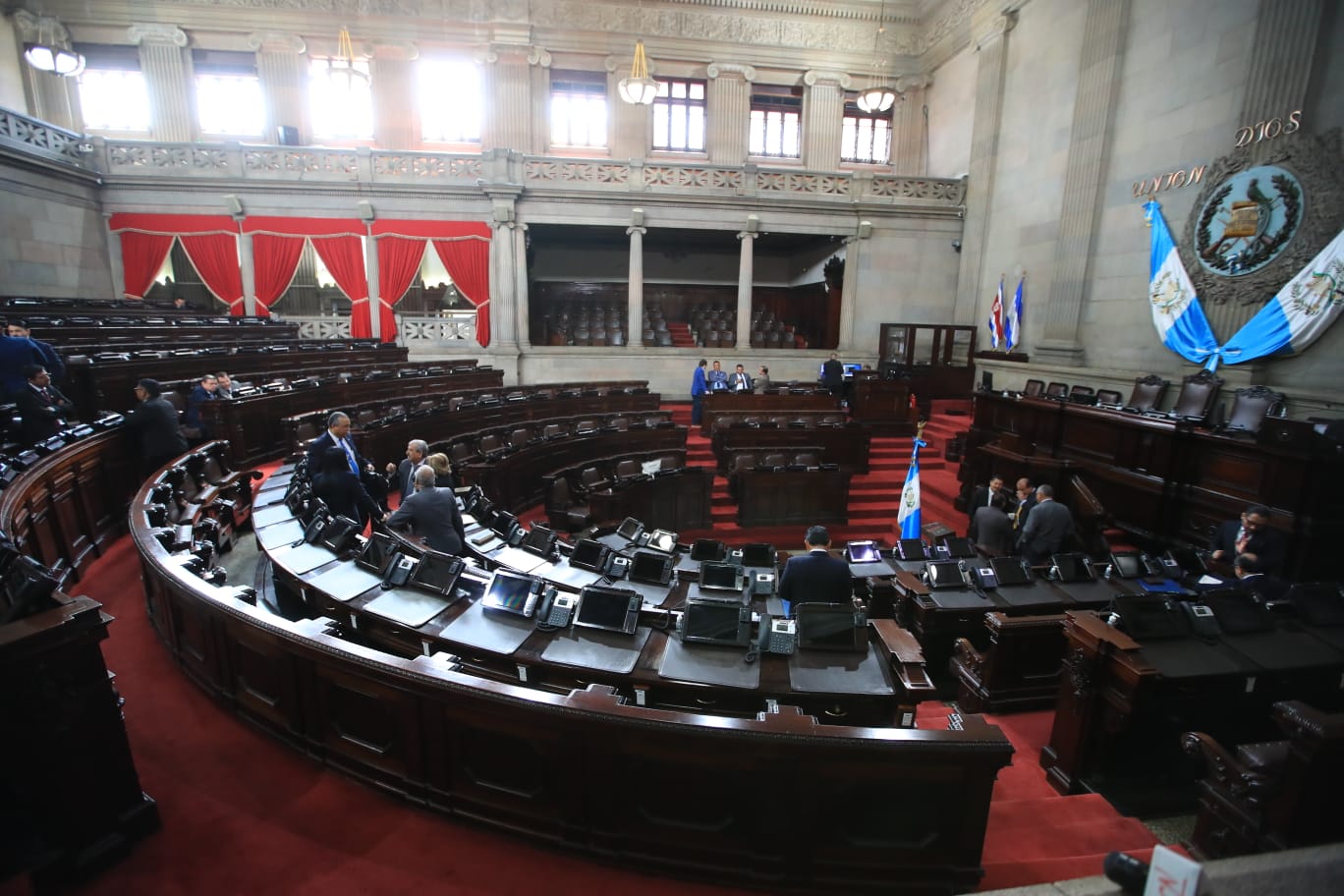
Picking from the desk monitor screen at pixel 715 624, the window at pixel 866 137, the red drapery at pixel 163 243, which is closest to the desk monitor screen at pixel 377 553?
the desk monitor screen at pixel 715 624

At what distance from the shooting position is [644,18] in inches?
616

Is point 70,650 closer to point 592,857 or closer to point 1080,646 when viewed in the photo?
point 592,857

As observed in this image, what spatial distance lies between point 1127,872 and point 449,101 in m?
18.7

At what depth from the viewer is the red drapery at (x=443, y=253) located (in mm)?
13398

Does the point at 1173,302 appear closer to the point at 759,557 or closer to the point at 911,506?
the point at 911,506

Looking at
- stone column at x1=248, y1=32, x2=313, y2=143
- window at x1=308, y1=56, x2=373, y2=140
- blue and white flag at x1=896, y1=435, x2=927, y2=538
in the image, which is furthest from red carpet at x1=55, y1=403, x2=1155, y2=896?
stone column at x1=248, y1=32, x2=313, y2=143

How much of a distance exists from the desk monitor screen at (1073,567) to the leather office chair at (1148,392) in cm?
550

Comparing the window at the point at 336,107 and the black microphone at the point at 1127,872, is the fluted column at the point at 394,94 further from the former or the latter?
the black microphone at the point at 1127,872

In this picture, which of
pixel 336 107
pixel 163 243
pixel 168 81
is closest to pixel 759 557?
pixel 163 243

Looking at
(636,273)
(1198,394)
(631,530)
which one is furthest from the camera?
(636,273)

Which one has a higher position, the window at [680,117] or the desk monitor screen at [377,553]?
the window at [680,117]

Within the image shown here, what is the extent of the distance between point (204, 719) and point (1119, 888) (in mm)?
3712

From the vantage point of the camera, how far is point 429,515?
443 cm

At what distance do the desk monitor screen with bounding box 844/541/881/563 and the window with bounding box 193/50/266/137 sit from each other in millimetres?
17853
